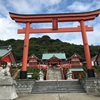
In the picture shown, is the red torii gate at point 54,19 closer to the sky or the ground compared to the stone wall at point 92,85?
closer to the sky

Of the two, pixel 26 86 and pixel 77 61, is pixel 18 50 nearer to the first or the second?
pixel 77 61

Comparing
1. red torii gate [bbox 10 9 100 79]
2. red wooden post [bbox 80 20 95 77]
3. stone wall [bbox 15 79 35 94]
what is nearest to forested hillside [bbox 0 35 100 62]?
red torii gate [bbox 10 9 100 79]

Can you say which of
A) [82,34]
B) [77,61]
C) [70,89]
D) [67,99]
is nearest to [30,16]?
[82,34]

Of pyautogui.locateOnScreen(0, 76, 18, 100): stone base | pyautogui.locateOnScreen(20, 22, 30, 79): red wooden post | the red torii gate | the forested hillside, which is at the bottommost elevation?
pyautogui.locateOnScreen(0, 76, 18, 100): stone base

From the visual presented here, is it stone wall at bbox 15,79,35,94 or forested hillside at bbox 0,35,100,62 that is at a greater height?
forested hillside at bbox 0,35,100,62

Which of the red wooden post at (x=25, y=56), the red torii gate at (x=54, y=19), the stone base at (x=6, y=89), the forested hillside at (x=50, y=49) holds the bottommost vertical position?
the stone base at (x=6, y=89)

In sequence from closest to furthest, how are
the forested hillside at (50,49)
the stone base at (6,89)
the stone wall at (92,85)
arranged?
the stone base at (6,89) → the stone wall at (92,85) → the forested hillside at (50,49)

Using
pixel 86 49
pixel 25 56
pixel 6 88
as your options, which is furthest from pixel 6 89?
pixel 86 49

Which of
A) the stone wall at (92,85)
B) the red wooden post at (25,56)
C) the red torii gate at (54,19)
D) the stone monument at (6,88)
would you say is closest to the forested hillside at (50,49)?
the red torii gate at (54,19)

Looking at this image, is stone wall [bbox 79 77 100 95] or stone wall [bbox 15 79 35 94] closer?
stone wall [bbox 79 77 100 95]

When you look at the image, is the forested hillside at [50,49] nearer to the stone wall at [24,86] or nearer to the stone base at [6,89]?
the stone wall at [24,86]

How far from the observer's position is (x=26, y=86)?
8359 millimetres

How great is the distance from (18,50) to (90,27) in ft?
176

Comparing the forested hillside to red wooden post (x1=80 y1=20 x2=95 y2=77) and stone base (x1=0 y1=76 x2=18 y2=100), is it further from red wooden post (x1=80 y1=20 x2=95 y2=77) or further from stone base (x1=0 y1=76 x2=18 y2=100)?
stone base (x1=0 y1=76 x2=18 y2=100)
